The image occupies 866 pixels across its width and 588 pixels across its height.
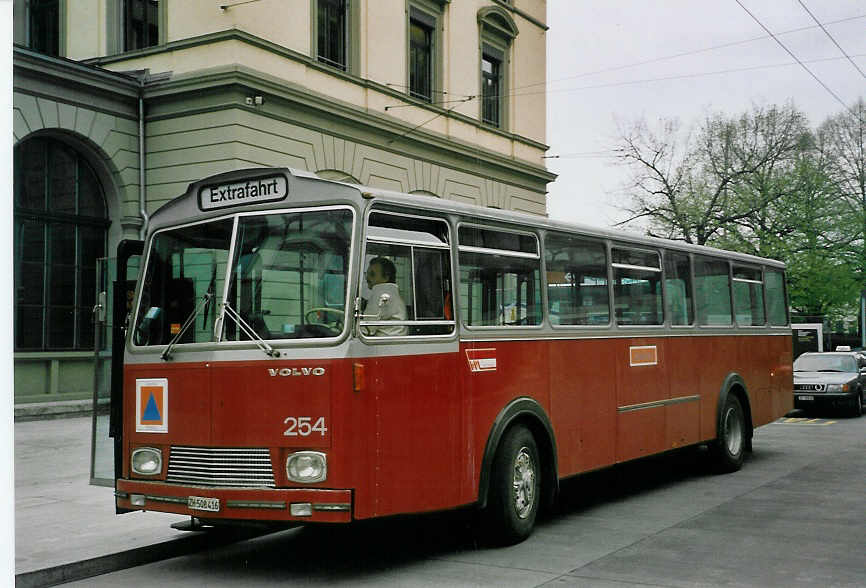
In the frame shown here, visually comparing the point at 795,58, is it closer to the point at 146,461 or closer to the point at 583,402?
the point at 583,402

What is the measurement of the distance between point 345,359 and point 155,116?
47.3ft

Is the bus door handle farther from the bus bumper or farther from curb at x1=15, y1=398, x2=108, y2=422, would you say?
curb at x1=15, y1=398, x2=108, y2=422

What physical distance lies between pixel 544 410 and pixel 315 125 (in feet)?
42.7

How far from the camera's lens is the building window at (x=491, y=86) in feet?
87.5

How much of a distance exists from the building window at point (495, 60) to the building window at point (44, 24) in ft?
34.5

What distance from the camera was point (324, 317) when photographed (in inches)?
278

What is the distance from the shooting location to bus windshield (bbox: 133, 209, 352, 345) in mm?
7086

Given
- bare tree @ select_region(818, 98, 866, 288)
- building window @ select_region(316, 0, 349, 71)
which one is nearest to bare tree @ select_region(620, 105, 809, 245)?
bare tree @ select_region(818, 98, 866, 288)

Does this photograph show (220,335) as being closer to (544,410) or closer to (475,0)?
(544,410)

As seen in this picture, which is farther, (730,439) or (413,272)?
(730,439)

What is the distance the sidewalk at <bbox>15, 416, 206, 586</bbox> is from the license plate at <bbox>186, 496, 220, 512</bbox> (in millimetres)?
1014

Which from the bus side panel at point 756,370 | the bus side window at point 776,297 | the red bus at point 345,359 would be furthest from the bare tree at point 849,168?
the red bus at point 345,359

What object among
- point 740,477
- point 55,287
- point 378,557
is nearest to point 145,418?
point 378,557

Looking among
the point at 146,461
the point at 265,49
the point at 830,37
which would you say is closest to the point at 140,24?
the point at 265,49
